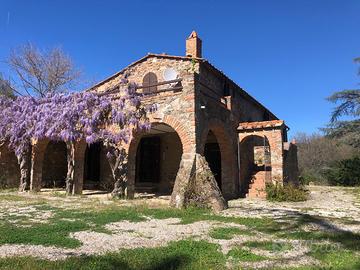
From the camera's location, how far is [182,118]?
10.7 metres

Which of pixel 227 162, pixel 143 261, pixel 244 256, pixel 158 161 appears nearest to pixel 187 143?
pixel 227 162

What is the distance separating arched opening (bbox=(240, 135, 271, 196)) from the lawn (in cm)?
676

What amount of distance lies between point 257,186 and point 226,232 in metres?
8.61

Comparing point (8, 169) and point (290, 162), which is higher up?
point (290, 162)

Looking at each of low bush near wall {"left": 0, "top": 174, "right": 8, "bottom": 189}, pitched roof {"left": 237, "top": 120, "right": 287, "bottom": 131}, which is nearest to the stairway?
pitched roof {"left": 237, "top": 120, "right": 287, "bottom": 131}

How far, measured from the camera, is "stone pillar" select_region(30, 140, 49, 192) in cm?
1410

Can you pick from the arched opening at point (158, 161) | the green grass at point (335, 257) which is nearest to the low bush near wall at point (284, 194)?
the arched opening at point (158, 161)

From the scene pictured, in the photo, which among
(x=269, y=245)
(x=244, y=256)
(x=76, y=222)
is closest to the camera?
(x=244, y=256)

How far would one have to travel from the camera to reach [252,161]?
648 inches

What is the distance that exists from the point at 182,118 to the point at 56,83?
57.8ft

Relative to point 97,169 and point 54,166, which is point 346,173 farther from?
point 54,166

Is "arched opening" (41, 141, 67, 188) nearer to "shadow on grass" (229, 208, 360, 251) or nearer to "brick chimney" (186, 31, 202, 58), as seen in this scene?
"brick chimney" (186, 31, 202, 58)

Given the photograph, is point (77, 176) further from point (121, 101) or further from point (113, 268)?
point (113, 268)

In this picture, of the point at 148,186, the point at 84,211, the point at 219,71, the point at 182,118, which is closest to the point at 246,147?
the point at 219,71
